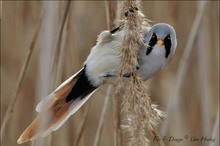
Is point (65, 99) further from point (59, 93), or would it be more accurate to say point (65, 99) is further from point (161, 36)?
point (161, 36)

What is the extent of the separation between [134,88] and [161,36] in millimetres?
260

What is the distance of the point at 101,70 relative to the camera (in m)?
1.41

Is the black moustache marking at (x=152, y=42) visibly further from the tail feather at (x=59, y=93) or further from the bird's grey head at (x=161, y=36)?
the tail feather at (x=59, y=93)

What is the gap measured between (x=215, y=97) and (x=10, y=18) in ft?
3.14

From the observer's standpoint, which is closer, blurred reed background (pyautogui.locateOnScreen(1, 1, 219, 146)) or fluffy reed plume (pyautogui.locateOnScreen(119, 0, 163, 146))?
fluffy reed plume (pyautogui.locateOnScreen(119, 0, 163, 146))

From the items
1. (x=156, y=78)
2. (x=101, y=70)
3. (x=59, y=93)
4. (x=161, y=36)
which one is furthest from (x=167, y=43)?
(x=156, y=78)

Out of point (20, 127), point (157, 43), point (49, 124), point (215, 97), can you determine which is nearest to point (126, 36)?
point (157, 43)

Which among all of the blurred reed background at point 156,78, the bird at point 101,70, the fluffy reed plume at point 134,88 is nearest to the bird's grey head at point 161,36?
the bird at point 101,70

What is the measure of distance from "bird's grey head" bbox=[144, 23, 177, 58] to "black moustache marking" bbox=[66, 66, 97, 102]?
9.0 inches

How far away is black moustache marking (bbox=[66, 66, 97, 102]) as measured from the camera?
4.66 ft

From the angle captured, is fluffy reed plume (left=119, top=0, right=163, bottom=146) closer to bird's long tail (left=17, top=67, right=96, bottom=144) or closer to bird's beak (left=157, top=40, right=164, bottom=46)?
bird's beak (left=157, top=40, right=164, bottom=46)

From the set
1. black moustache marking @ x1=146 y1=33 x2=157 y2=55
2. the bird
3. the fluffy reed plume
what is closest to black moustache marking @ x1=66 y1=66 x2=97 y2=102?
the bird

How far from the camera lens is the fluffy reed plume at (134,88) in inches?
40.7

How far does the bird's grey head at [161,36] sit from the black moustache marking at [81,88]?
228mm
